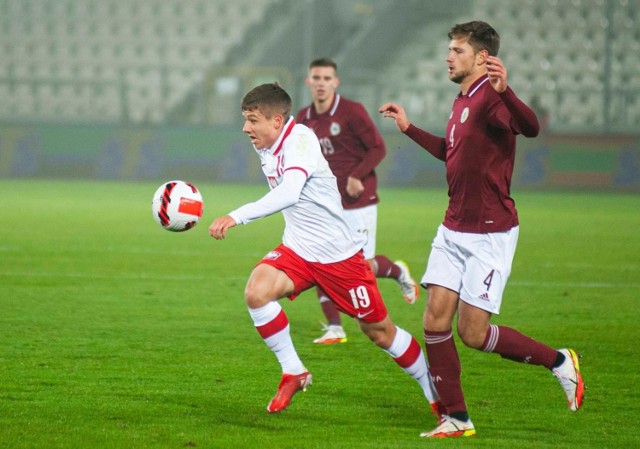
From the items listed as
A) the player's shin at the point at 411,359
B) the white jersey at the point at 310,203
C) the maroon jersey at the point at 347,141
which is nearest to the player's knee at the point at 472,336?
the player's shin at the point at 411,359

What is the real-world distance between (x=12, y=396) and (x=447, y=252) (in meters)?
2.57

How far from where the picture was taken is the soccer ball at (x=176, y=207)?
5777 mm

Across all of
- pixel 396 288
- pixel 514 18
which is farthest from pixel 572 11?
pixel 396 288

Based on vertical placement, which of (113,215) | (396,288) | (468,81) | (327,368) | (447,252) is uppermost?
(468,81)

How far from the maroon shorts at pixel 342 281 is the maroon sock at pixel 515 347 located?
1.95ft

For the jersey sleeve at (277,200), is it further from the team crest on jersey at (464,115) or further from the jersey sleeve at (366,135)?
the jersey sleeve at (366,135)

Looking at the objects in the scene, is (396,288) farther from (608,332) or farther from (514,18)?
(514,18)

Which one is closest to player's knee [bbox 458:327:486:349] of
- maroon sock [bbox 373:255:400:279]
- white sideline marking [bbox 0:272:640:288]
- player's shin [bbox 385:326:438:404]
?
player's shin [bbox 385:326:438:404]

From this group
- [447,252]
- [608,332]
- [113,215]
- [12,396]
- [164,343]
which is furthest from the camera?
[113,215]

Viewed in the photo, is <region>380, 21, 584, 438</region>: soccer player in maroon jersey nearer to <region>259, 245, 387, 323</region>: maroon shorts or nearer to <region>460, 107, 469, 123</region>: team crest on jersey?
<region>460, 107, 469, 123</region>: team crest on jersey

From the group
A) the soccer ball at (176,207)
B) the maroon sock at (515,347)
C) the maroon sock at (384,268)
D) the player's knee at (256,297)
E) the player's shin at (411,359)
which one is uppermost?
the soccer ball at (176,207)

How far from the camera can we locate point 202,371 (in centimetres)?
702

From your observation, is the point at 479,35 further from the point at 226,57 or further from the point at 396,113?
the point at 226,57

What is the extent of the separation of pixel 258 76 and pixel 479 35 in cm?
2455
